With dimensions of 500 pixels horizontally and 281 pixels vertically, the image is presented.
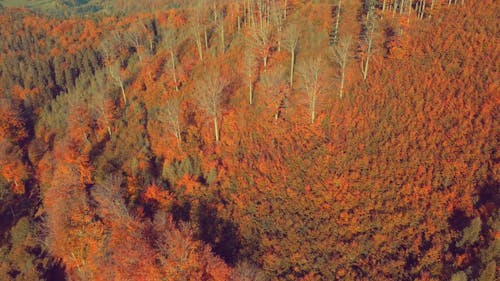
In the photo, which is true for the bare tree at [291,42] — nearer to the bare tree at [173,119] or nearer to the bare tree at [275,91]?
the bare tree at [275,91]

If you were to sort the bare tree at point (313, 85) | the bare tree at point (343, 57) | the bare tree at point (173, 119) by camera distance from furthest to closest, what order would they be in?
1. the bare tree at point (173, 119)
2. the bare tree at point (343, 57)
3. the bare tree at point (313, 85)

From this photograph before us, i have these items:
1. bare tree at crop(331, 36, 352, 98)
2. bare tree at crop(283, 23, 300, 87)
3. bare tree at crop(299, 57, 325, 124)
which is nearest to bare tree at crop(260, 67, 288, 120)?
bare tree at crop(283, 23, 300, 87)

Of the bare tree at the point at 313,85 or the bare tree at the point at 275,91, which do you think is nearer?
the bare tree at the point at 313,85

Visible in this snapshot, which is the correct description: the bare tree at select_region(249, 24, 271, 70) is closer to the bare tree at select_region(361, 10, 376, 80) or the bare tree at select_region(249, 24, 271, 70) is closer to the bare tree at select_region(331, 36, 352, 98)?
the bare tree at select_region(331, 36, 352, 98)

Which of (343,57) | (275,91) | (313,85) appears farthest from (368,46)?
(275,91)

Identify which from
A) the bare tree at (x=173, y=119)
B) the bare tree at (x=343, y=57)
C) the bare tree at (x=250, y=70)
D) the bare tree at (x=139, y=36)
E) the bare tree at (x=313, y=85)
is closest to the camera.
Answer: the bare tree at (x=313, y=85)

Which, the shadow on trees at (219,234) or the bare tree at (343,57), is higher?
the bare tree at (343,57)

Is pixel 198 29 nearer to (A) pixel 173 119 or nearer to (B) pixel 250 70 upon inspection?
(B) pixel 250 70

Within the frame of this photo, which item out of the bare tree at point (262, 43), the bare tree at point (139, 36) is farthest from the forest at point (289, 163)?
the bare tree at point (139, 36)

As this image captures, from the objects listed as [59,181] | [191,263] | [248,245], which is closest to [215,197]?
[248,245]
